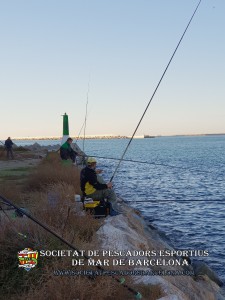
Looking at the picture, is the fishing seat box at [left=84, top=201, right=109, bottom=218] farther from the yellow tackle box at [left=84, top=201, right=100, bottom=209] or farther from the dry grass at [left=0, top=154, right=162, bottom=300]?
the dry grass at [left=0, top=154, right=162, bottom=300]

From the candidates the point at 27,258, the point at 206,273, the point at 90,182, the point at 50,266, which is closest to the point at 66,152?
the point at 90,182

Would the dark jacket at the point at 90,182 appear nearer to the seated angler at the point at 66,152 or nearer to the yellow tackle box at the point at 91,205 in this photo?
the yellow tackle box at the point at 91,205

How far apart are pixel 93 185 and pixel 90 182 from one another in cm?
10

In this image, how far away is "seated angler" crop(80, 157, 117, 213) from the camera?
325 inches

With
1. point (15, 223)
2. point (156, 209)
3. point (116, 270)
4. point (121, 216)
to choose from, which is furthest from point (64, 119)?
point (116, 270)

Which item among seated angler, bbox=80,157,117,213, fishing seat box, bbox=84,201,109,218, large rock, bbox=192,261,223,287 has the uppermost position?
seated angler, bbox=80,157,117,213

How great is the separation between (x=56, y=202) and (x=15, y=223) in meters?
1.28

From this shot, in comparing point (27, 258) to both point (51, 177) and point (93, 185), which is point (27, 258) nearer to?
point (93, 185)

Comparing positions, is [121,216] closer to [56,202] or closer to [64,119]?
[56,202]

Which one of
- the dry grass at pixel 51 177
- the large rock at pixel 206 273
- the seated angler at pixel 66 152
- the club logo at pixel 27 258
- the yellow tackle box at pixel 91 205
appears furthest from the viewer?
the seated angler at pixel 66 152

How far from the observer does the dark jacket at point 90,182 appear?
8.24 m

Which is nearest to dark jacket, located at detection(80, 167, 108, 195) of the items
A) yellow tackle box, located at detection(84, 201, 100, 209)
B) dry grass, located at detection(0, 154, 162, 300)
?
yellow tackle box, located at detection(84, 201, 100, 209)

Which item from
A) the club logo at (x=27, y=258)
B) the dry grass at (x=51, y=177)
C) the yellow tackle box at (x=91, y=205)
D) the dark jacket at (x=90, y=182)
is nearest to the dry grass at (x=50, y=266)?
the club logo at (x=27, y=258)

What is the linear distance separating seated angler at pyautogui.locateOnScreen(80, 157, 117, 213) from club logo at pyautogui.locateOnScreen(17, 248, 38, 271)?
3.36 metres
